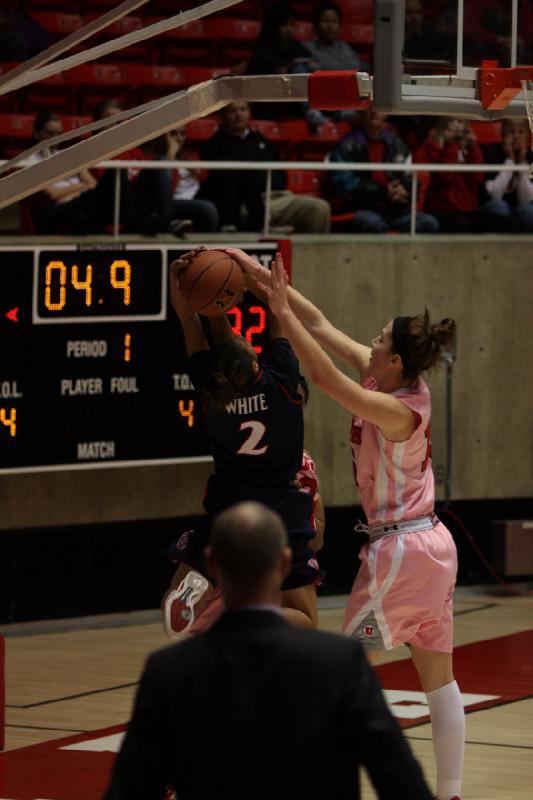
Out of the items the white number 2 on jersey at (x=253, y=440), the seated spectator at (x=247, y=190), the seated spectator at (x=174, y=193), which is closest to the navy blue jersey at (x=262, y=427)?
the white number 2 on jersey at (x=253, y=440)

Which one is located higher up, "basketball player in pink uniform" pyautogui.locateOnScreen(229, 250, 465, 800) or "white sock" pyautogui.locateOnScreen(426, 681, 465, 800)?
"basketball player in pink uniform" pyautogui.locateOnScreen(229, 250, 465, 800)

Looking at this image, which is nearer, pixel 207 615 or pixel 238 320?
pixel 207 615

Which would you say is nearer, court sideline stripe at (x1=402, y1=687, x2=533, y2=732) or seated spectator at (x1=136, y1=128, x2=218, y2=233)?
court sideline stripe at (x1=402, y1=687, x2=533, y2=732)

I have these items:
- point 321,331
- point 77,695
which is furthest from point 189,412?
point 321,331

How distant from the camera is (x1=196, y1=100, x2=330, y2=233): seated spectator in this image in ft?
35.4

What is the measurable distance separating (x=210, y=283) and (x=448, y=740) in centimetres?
181

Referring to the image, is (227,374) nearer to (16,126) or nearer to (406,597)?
(406,597)

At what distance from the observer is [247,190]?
10.8 meters

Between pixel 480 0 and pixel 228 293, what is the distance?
75.3 inches

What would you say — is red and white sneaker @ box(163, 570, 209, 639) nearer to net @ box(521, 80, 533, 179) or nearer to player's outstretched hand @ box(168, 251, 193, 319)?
player's outstretched hand @ box(168, 251, 193, 319)

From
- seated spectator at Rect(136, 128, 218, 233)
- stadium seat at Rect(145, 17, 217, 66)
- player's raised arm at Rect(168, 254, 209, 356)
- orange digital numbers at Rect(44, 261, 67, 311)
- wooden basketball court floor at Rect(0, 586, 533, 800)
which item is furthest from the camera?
stadium seat at Rect(145, 17, 217, 66)

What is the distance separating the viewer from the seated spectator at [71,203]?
9.94 m

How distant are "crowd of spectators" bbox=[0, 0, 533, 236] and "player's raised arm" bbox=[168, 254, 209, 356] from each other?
379cm

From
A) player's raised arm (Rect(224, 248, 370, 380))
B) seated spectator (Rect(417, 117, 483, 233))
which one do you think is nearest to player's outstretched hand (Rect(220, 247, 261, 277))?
player's raised arm (Rect(224, 248, 370, 380))
